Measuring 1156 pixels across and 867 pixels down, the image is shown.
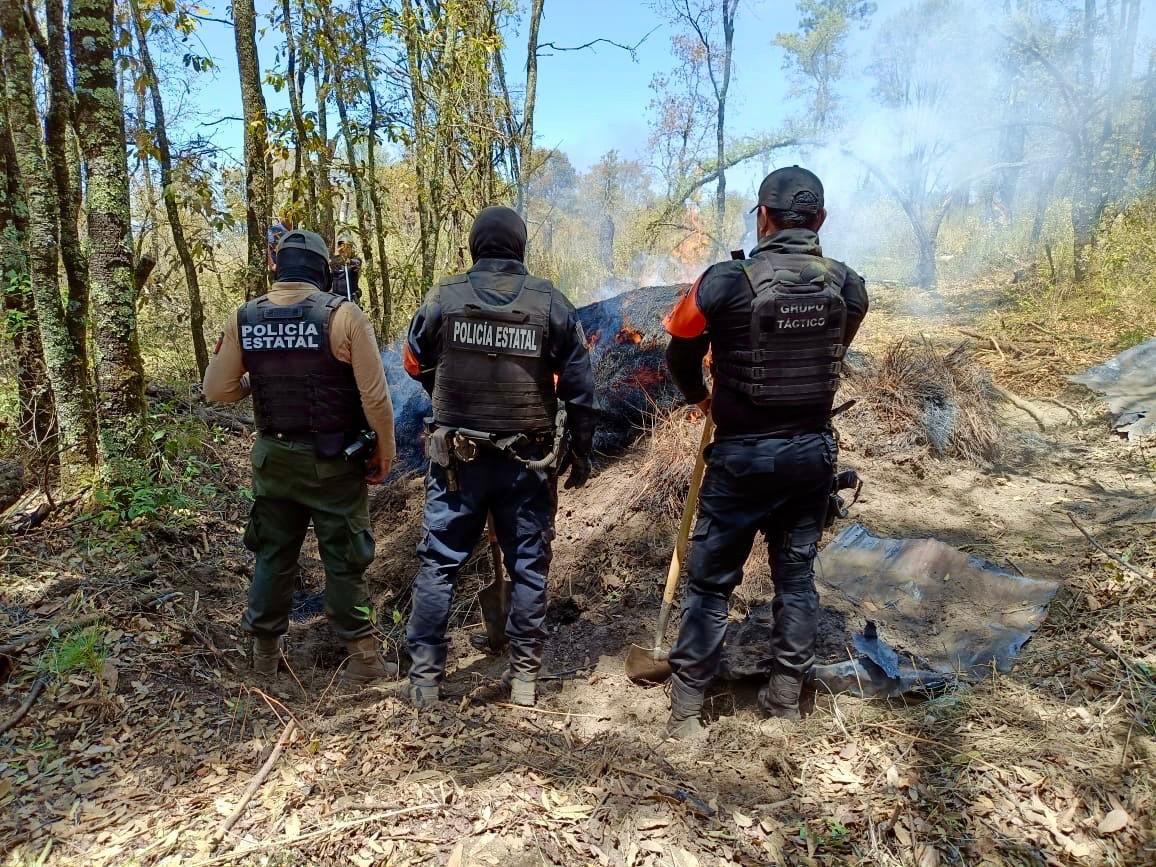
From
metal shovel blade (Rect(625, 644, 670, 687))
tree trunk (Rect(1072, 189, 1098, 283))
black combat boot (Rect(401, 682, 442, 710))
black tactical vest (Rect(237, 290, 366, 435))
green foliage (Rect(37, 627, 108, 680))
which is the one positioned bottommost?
metal shovel blade (Rect(625, 644, 670, 687))

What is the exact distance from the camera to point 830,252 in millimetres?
14938

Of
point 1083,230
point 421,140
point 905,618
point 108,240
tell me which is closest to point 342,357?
point 108,240

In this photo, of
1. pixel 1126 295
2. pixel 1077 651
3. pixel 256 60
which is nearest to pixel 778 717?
pixel 1077 651

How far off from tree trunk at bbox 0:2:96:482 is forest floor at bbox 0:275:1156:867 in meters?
0.69

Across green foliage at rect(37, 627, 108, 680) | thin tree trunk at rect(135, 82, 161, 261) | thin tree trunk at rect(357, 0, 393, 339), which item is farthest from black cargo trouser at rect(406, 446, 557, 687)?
thin tree trunk at rect(357, 0, 393, 339)

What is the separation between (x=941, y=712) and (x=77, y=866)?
9.68 ft

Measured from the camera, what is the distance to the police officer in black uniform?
281 cm

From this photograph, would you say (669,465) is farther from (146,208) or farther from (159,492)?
(146,208)

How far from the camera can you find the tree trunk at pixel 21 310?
4188mm

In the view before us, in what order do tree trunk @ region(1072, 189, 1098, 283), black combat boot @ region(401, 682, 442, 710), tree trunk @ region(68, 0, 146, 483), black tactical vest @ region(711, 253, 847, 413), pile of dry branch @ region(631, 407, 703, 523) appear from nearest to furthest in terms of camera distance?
1. black tactical vest @ region(711, 253, 847, 413)
2. black combat boot @ region(401, 682, 442, 710)
3. tree trunk @ region(68, 0, 146, 483)
4. pile of dry branch @ region(631, 407, 703, 523)
5. tree trunk @ region(1072, 189, 1098, 283)

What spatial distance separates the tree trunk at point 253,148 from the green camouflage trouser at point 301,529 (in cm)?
437

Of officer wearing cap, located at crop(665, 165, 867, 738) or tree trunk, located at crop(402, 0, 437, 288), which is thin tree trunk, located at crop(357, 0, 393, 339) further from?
officer wearing cap, located at crop(665, 165, 867, 738)

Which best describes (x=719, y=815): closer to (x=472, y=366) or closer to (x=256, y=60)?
(x=472, y=366)

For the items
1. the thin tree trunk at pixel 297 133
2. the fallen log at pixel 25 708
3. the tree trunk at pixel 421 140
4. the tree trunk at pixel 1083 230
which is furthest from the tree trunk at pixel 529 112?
the tree trunk at pixel 1083 230
